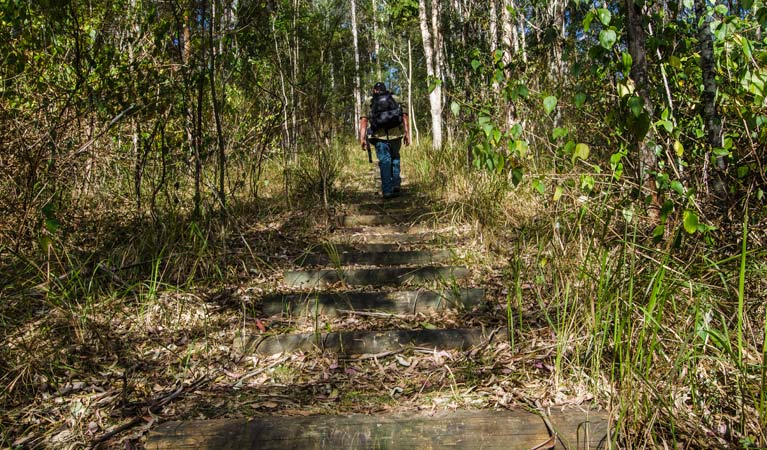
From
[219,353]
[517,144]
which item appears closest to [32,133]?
[219,353]

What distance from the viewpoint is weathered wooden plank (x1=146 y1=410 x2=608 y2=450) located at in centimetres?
210

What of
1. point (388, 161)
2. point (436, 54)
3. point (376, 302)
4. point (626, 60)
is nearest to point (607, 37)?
point (626, 60)

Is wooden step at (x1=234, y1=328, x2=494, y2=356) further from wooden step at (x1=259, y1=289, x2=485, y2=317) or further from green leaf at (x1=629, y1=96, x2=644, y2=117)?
green leaf at (x1=629, y1=96, x2=644, y2=117)

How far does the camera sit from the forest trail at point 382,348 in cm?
212

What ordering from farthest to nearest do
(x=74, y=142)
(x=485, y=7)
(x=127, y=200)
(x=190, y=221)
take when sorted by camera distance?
1. (x=485, y=7)
2. (x=127, y=200)
3. (x=190, y=221)
4. (x=74, y=142)

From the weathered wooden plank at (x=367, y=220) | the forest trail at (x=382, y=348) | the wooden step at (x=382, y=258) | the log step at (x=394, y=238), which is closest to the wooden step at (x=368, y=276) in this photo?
the forest trail at (x=382, y=348)

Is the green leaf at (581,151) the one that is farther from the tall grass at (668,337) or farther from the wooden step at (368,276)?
the wooden step at (368,276)

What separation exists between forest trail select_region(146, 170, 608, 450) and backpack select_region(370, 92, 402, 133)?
1.67 metres

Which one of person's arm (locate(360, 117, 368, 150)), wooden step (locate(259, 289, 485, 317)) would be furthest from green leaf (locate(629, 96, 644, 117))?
person's arm (locate(360, 117, 368, 150))

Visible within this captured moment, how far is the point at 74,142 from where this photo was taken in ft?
12.3

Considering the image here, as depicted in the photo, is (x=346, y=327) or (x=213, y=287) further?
(x=213, y=287)

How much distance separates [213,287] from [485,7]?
1029 cm

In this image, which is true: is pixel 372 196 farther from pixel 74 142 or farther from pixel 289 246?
pixel 74 142

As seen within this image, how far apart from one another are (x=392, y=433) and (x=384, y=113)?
519 centimetres
